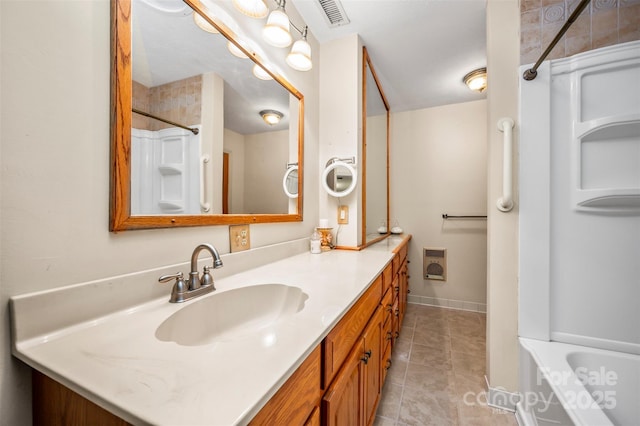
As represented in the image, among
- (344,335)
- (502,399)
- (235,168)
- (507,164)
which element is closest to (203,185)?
(235,168)

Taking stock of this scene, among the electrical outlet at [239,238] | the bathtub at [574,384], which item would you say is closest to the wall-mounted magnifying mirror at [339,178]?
the electrical outlet at [239,238]

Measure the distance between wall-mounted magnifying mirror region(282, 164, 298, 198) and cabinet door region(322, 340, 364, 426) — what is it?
3.08 ft

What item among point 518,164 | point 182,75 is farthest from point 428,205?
point 182,75

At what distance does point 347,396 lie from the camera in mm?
771

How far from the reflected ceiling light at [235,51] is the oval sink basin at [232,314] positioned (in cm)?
106

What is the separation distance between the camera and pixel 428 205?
288 centimetres

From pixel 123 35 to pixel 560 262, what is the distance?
2.02 m

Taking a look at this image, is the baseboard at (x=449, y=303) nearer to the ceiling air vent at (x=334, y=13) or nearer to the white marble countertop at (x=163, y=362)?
the white marble countertop at (x=163, y=362)

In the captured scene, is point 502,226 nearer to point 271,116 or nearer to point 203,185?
point 271,116

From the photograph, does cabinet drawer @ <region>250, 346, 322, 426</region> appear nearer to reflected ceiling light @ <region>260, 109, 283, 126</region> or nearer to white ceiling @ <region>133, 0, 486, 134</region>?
white ceiling @ <region>133, 0, 486, 134</region>

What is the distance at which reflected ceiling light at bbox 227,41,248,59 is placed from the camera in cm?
109

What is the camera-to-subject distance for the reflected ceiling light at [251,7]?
41.7 inches

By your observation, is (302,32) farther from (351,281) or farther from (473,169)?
(473,169)

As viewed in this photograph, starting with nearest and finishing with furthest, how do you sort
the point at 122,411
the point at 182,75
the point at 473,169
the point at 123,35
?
the point at 122,411, the point at 123,35, the point at 182,75, the point at 473,169
